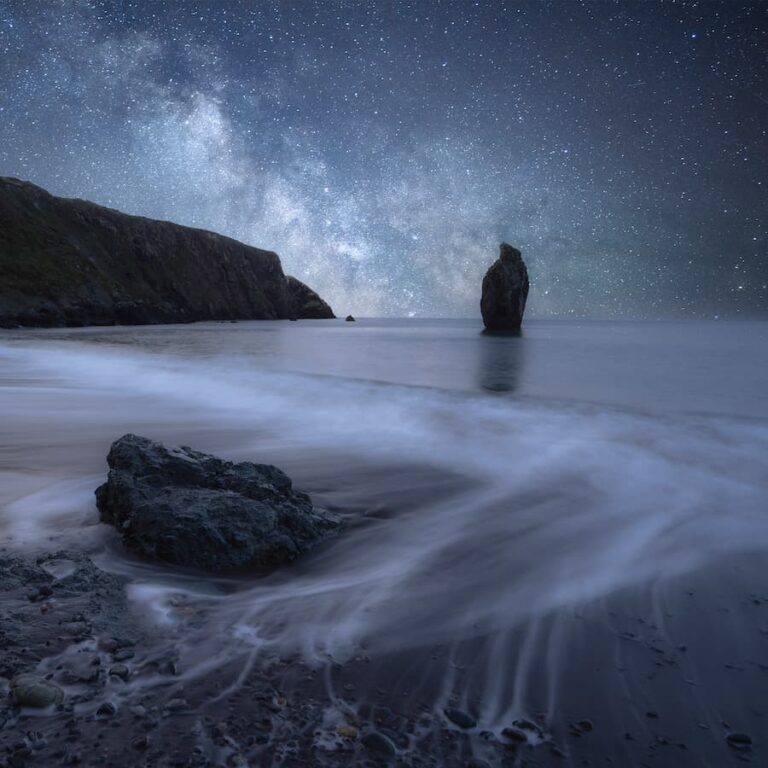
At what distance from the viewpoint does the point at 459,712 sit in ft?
5.55

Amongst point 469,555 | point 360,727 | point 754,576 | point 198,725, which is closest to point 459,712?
point 360,727

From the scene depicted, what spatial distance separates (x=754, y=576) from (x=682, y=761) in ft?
5.51

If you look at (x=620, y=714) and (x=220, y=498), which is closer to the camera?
(x=620, y=714)

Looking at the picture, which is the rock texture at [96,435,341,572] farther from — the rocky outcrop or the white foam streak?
the rocky outcrop

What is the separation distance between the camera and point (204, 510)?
9.23ft

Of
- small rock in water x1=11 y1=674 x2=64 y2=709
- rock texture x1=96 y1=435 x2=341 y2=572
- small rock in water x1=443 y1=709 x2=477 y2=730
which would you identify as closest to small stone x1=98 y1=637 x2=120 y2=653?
small rock in water x1=11 y1=674 x2=64 y2=709

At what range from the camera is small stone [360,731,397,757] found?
4.94 feet

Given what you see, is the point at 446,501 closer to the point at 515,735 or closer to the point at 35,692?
the point at 515,735

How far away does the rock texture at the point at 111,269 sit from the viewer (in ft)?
153

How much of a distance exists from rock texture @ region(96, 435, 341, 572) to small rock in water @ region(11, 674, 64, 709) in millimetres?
1031

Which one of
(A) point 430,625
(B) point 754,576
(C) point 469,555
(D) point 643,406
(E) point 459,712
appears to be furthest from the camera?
(D) point 643,406

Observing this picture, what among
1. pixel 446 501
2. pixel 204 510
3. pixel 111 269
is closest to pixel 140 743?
pixel 204 510

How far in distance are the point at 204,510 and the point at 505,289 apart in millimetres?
54411

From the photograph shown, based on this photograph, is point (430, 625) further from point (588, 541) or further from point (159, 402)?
point (159, 402)
